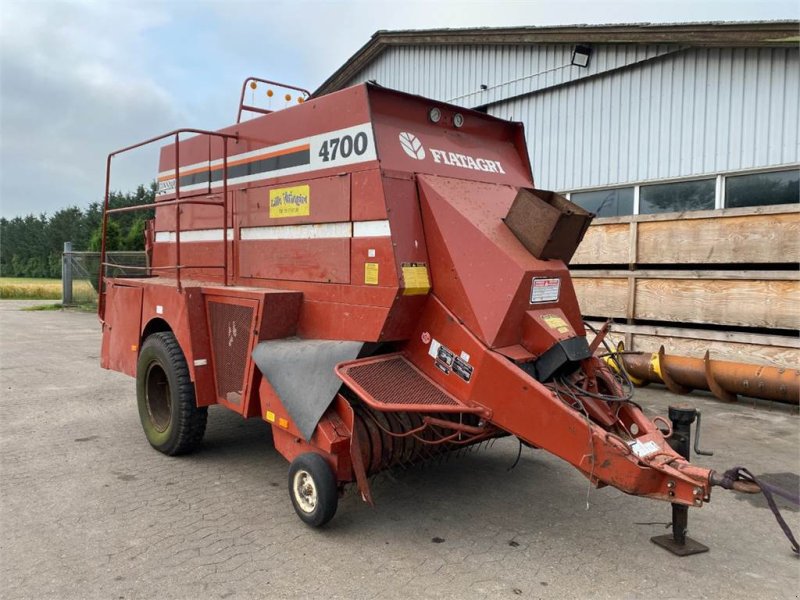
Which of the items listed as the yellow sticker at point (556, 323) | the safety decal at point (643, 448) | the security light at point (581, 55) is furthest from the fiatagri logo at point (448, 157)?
the security light at point (581, 55)

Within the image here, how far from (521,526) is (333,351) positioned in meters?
1.64

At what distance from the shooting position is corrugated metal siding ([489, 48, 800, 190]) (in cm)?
745

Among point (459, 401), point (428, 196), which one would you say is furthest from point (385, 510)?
point (428, 196)

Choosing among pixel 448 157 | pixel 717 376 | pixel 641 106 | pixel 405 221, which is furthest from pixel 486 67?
pixel 405 221

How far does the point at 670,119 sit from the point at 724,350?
337 centimetres

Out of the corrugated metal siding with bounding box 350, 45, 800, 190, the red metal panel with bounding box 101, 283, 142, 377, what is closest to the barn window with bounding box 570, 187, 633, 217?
the corrugated metal siding with bounding box 350, 45, 800, 190

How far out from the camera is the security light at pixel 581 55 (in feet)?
30.5

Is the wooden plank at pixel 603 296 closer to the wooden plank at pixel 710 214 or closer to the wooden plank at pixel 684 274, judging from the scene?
the wooden plank at pixel 684 274

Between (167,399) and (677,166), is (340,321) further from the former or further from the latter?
(677,166)

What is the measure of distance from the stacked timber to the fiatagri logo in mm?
4114

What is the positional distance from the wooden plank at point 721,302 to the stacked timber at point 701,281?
0.03ft

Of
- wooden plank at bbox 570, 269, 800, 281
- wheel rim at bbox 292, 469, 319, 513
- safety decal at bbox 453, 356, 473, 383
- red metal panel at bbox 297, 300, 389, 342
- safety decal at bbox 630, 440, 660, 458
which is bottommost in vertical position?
wheel rim at bbox 292, 469, 319, 513

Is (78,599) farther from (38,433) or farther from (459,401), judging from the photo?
(38,433)

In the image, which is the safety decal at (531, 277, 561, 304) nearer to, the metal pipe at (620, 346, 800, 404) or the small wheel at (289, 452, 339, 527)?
the small wheel at (289, 452, 339, 527)
